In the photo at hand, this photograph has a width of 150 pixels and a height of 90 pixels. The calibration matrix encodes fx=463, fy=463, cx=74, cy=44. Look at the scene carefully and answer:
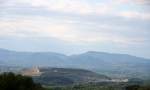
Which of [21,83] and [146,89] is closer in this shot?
[21,83]

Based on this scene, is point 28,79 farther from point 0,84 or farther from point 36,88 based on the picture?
point 0,84

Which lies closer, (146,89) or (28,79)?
(28,79)

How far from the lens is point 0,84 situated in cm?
5997

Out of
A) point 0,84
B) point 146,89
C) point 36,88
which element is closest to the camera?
point 0,84

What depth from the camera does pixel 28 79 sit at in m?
64.8

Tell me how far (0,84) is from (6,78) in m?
3.22

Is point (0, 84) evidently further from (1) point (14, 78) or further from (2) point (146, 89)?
(2) point (146, 89)

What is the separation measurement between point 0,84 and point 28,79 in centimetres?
578

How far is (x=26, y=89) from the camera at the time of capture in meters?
61.7

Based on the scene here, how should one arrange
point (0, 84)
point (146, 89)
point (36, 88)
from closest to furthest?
point (0, 84), point (36, 88), point (146, 89)

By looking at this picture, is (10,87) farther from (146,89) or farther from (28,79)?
(146,89)

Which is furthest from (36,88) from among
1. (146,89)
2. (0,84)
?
(146,89)

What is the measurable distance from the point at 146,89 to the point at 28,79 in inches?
962

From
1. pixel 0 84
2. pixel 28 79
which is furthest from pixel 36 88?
pixel 0 84
